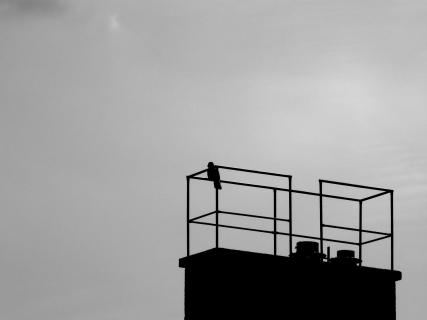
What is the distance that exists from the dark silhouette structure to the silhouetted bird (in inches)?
3.8

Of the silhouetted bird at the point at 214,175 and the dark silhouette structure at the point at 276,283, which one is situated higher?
the silhouetted bird at the point at 214,175

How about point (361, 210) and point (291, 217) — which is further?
point (361, 210)

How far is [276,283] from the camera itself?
19.5 meters

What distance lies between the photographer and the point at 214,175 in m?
19.5

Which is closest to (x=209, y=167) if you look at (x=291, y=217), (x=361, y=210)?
(x=291, y=217)

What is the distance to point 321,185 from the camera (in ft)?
66.1

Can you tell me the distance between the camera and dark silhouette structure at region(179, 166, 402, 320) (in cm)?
1945

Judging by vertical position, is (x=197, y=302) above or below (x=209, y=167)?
below

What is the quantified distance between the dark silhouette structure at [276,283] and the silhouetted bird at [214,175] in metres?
0.10

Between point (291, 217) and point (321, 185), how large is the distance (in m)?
1.06

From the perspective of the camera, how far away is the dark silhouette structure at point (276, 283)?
766 inches

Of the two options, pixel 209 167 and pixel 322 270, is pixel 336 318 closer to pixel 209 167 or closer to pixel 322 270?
pixel 322 270

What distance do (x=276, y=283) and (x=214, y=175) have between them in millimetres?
2105

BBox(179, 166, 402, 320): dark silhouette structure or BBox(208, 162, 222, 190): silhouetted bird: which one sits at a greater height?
BBox(208, 162, 222, 190): silhouetted bird
